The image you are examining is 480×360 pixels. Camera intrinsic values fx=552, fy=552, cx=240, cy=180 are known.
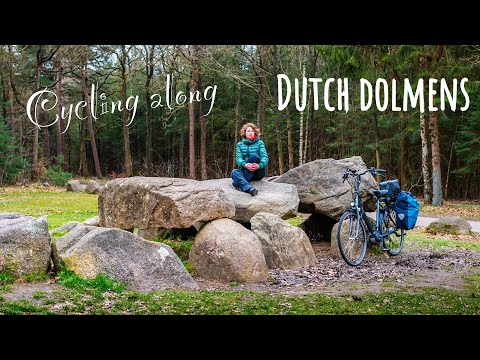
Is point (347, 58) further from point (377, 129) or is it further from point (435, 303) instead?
point (435, 303)

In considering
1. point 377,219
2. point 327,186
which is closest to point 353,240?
point 377,219

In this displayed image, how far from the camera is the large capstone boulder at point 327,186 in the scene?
9547 mm

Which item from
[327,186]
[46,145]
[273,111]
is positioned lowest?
[327,186]

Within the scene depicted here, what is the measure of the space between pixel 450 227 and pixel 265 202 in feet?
17.9

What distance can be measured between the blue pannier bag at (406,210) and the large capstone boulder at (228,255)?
263 centimetres

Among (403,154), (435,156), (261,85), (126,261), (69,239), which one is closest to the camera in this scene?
(126,261)

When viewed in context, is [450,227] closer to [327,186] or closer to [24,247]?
[327,186]

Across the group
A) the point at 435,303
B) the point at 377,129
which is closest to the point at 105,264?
the point at 435,303

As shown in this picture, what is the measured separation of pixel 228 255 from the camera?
23.3ft

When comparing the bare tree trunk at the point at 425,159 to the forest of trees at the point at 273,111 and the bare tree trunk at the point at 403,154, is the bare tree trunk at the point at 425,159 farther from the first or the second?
the bare tree trunk at the point at 403,154
